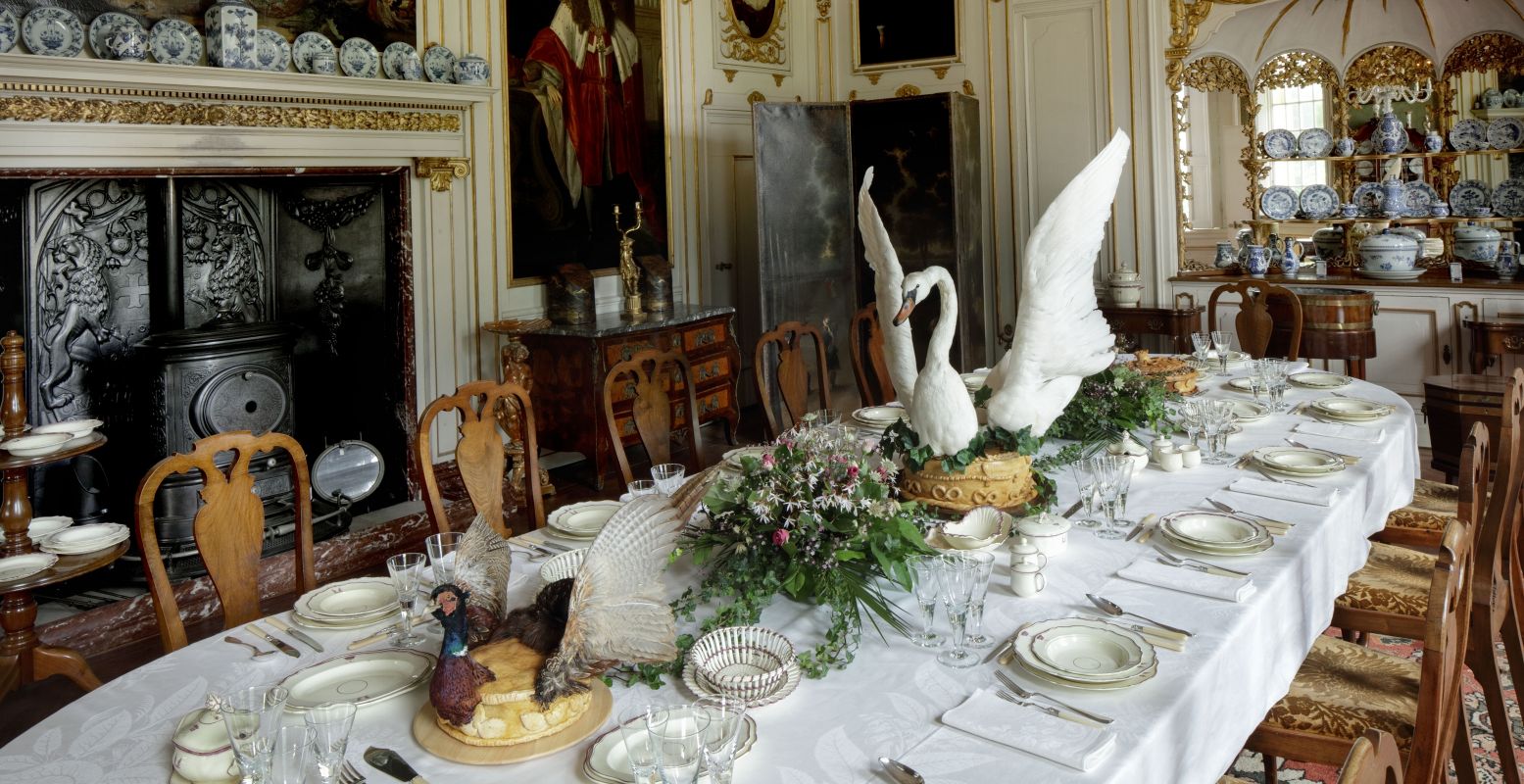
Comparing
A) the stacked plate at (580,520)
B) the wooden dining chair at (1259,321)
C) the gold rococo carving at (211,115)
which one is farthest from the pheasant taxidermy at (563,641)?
the wooden dining chair at (1259,321)

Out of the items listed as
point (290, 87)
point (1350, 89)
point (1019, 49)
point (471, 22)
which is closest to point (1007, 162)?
point (1019, 49)

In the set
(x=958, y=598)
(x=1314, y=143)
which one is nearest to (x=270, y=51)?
(x=958, y=598)

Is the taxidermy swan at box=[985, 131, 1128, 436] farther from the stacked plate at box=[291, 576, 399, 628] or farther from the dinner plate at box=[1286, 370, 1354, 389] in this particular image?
the dinner plate at box=[1286, 370, 1354, 389]

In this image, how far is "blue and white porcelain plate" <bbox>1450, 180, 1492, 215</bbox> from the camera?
5.79 metres

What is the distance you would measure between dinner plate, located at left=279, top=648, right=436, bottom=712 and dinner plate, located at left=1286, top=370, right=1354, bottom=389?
9.68 feet

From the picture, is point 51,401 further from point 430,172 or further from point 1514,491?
point 1514,491

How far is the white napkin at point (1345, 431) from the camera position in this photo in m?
2.86

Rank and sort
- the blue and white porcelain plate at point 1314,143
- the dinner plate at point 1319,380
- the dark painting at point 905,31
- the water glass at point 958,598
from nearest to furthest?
1. the water glass at point 958,598
2. the dinner plate at point 1319,380
3. the blue and white porcelain plate at point 1314,143
4. the dark painting at point 905,31

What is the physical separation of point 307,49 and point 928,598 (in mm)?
3572

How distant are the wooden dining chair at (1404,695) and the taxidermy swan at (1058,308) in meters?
0.72

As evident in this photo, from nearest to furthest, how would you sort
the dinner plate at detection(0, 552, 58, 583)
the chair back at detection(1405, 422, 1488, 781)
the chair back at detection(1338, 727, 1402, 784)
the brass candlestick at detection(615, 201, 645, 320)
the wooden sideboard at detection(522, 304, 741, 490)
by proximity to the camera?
the chair back at detection(1338, 727, 1402, 784) < the chair back at detection(1405, 422, 1488, 781) < the dinner plate at detection(0, 552, 58, 583) < the wooden sideboard at detection(522, 304, 741, 490) < the brass candlestick at detection(615, 201, 645, 320)

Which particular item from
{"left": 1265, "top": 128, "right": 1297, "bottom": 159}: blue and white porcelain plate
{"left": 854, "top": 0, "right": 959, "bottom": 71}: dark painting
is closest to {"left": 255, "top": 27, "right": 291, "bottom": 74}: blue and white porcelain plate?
{"left": 854, "top": 0, "right": 959, "bottom": 71}: dark painting

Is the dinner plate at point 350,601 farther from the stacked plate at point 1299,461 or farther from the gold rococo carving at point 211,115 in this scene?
the gold rococo carving at point 211,115

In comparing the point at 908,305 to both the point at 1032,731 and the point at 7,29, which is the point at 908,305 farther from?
the point at 7,29
